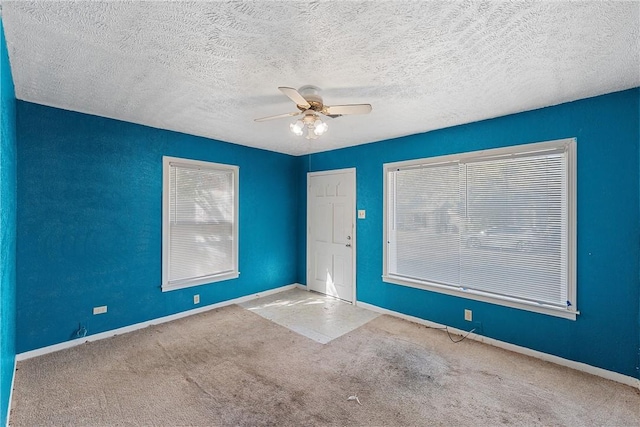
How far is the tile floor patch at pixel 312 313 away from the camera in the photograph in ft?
11.4

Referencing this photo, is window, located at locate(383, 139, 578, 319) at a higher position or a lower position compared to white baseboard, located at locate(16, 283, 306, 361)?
higher

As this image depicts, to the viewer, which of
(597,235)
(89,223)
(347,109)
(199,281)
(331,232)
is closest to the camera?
(347,109)

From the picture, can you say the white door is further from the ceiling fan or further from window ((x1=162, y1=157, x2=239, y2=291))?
the ceiling fan

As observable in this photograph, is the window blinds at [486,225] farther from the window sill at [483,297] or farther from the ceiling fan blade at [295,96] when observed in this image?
the ceiling fan blade at [295,96]

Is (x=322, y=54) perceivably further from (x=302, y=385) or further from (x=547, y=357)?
(x=547, y=357)

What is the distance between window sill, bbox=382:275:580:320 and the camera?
2689 millimetres

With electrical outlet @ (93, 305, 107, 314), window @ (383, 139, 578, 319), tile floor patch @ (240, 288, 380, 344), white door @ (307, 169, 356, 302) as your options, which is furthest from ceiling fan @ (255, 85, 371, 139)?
electrical outlet @ (93, 305, 107, 314)

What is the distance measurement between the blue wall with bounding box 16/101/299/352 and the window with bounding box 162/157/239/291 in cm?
11

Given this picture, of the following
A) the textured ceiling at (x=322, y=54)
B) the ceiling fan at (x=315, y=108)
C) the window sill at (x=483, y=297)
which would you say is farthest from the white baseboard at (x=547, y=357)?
the ceiling fan at (x=315, y=108)

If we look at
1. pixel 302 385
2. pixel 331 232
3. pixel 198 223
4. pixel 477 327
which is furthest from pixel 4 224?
pixel 477 327

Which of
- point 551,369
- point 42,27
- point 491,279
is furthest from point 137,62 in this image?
point 551,369

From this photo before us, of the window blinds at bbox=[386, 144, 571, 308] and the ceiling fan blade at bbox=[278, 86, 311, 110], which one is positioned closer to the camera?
the ceiling fan blade at bbox=[278, 86, 311, 110]

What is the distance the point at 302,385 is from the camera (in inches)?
Answer: 93.1

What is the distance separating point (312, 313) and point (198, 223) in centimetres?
199
